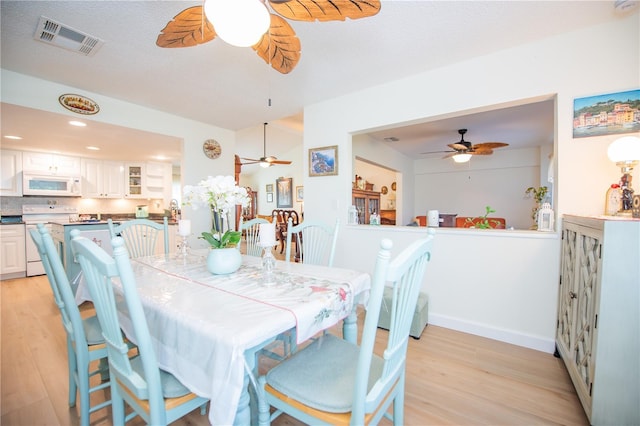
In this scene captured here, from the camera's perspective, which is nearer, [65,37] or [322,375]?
[322,375]

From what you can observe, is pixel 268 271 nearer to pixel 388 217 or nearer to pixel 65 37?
pixel 65 37

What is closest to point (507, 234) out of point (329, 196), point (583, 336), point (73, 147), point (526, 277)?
point (526, 277)

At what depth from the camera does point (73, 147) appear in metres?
4.24

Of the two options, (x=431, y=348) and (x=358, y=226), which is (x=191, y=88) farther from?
(x=431, y=348)

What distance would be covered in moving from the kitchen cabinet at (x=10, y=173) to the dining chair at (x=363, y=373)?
229 inches

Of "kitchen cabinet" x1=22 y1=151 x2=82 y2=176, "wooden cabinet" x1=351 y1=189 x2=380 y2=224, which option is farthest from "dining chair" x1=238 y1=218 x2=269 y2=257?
"kitchen cabinet" x1=22 y1=151 x2=82 y2=176

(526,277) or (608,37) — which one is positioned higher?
(608,37)

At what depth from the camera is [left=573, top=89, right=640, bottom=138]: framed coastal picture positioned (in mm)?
1734

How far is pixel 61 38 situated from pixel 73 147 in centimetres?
309

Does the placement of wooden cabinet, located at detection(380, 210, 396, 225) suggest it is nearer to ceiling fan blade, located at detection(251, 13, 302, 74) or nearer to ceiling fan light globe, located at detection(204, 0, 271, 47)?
ceiling fan blade, located at detection(251, 13, 302, 74)

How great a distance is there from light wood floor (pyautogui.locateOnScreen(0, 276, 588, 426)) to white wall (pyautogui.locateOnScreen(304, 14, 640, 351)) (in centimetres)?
25

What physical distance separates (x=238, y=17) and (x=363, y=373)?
1394 mm

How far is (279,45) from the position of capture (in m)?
1.49

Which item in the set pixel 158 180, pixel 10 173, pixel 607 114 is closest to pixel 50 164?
pixel 10 173
